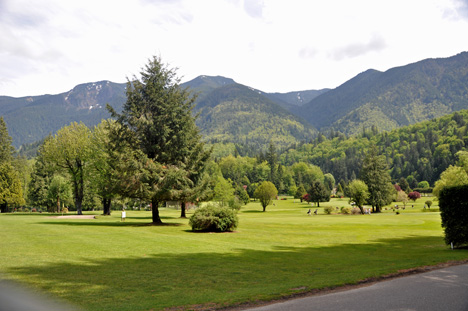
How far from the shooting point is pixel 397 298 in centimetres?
938

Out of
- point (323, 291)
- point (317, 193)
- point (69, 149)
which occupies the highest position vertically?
point (69, 149)

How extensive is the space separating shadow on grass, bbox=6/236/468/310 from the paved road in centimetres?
104

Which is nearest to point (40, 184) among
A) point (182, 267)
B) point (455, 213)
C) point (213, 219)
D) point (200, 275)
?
point (213, 219)

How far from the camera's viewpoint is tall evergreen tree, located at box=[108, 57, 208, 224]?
36.2m

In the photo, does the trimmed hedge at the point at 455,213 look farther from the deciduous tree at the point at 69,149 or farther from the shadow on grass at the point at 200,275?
the deciduous tree at the point at 69,149

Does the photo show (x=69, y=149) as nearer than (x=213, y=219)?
No

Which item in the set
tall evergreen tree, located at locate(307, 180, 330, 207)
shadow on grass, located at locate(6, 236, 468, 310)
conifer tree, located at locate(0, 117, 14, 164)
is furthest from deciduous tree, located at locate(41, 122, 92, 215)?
tall evergreen tree, located at locate(307, 180, 330, 207)

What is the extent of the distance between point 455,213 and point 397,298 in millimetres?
13726

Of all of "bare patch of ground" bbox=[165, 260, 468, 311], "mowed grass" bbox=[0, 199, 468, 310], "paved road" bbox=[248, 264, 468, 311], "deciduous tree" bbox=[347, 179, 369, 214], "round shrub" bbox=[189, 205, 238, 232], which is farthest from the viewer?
"deciduous tree" bbox=[347, 179, 369, 214]

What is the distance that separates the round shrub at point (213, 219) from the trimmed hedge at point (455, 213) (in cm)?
1685

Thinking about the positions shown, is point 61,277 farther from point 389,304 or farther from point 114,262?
point 389,304

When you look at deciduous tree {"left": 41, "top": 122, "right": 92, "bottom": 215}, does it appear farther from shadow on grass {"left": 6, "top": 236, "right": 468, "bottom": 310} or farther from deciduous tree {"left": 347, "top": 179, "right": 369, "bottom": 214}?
deciduous tree {"left": 347, "top": 179, "right": 369, "bottom": 214}

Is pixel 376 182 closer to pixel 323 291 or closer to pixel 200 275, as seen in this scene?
pixel 200 275

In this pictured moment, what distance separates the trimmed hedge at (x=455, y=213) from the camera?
65.3ft
